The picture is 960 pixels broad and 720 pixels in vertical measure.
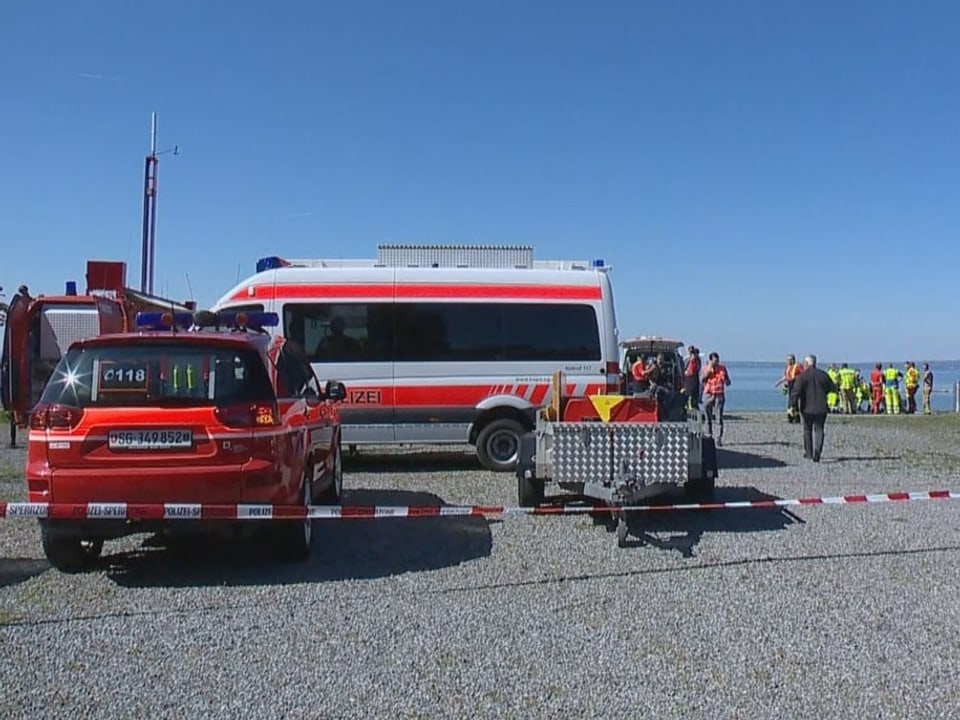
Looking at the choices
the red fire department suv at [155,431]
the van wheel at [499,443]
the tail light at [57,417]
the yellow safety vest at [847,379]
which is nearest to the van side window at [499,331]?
the van wheel at [499,443]

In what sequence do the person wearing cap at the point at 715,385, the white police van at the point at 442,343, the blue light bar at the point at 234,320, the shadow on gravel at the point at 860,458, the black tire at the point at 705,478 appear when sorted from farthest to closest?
the person wearing cap at the point at 715,385 → the shadow on gravel at the point at 860,458 → the white police van at the point at 442,343 → the black tire at the point at 705,478 → the blue light bar at the point at 234,320

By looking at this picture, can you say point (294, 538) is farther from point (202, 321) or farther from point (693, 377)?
point (693, 377)

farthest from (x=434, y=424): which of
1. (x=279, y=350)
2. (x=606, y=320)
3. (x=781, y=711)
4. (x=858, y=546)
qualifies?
(x=781, y=711)

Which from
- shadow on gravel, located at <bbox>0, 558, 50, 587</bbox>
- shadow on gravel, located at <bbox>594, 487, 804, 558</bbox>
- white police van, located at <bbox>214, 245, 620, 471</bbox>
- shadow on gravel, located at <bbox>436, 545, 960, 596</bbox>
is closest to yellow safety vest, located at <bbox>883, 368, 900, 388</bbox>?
white police van, located at <bbox>214, 245, 620, 471</bbox>

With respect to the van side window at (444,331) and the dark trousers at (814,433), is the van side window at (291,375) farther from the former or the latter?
the dark trousers at (814,433)

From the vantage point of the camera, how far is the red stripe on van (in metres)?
12.6

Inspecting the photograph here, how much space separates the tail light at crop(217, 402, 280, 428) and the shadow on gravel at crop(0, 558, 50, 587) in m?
1.92

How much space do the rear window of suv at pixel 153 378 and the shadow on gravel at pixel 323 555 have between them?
1.30 metres

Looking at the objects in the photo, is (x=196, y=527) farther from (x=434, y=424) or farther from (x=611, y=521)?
(x=434, y=424)

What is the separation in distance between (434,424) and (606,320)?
105 inches

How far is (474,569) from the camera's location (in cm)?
700

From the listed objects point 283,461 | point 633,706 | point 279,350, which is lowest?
point 633,706

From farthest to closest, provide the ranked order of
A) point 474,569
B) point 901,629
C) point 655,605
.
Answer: point 474,569 < point 655,605 < point 901,629

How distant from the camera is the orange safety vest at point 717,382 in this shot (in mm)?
18203
